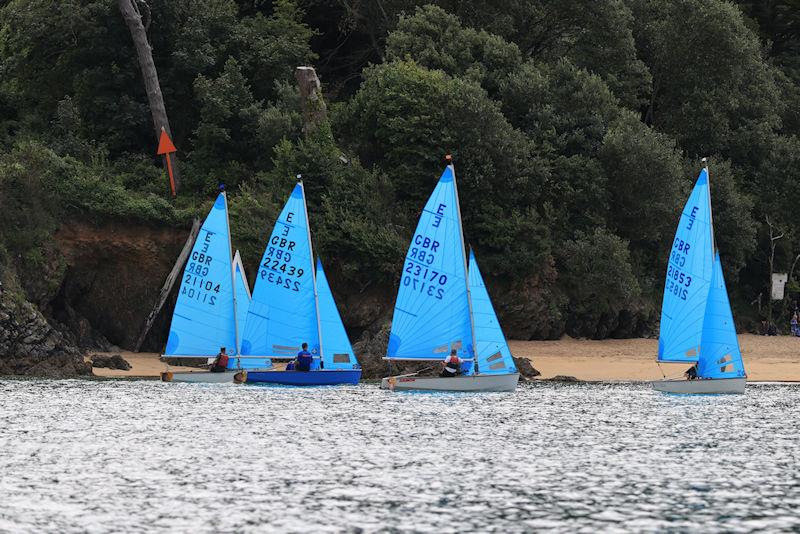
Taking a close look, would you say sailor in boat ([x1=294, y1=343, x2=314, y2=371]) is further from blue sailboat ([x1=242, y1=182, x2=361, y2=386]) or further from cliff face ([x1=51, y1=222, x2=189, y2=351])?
cliff face ([x1=51, y1=222, x2=189, y2=351])

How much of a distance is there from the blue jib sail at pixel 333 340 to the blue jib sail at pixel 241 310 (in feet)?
10.4

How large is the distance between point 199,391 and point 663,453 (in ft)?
63.6

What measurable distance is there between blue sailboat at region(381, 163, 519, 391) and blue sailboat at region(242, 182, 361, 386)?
3.21 meters

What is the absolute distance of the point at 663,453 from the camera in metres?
27.2

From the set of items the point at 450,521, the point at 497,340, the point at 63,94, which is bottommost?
the point at 450,521

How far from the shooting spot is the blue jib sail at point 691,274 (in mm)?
40094

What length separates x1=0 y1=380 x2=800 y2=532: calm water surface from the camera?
1995cm

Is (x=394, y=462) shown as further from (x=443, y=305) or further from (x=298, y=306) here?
(x=298, y=306)

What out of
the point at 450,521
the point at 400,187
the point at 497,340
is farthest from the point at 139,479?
the point at 400,187

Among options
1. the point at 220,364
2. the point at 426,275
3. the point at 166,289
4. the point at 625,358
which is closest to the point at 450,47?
the point at 625,358

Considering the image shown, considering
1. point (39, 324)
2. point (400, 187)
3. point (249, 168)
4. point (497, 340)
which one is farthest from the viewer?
point (249, 168)

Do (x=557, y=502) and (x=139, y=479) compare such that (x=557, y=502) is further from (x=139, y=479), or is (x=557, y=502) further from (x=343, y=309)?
(x=343, y=309)

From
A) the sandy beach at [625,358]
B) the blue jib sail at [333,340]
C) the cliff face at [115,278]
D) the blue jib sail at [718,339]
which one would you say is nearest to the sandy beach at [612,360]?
the sandy beach at [625,358]

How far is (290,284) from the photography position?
4284 centimetres
